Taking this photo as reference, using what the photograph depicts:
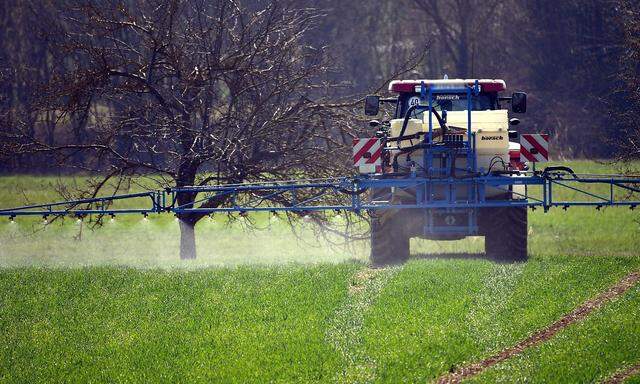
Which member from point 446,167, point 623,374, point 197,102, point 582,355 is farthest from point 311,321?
point 197,102

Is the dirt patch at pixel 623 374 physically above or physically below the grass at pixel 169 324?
above

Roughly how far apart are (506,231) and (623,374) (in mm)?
8165

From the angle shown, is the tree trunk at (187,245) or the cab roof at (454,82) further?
the tree trunk at (187,245)

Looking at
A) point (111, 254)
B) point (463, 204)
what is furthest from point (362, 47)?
point (463, 204)

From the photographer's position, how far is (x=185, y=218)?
2494 cm

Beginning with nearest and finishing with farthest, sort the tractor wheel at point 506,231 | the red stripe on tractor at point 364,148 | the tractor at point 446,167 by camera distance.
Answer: the tractor at point 446,167
the tractor wheel at point 506,231
the red stripe on tractor at point 364,148

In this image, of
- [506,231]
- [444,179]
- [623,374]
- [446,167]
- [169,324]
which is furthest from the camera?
[506,231]

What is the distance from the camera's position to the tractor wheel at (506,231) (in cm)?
1980

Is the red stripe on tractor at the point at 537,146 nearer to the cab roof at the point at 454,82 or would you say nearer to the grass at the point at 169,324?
the cab roof at the point at 454,82

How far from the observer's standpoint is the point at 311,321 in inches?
594

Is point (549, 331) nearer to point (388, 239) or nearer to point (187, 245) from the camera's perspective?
point (388, 239)

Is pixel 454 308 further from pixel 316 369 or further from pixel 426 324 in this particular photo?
pixel 316 369

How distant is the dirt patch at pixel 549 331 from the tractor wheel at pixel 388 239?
399cm

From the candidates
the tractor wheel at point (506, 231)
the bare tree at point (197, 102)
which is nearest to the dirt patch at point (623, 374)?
the tractor wheel at point (506, 231)
